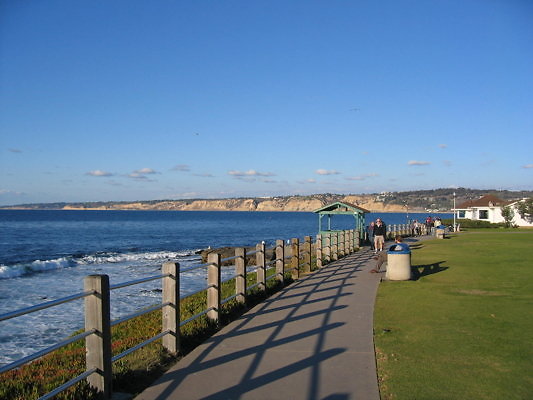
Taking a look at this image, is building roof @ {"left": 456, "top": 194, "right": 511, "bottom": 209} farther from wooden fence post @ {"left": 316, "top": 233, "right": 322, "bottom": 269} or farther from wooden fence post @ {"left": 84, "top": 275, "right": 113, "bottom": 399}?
wooden fence post @ {"left": 84, "top": 275, "right": 113, "bottom": 399}

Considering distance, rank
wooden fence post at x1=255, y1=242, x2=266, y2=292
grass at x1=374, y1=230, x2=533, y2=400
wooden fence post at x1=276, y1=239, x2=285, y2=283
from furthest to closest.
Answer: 1. wooden fence post at x1=276, y1=239, x2=285, y2=283
2. wooden fence post at x1=255, y1=242, x2=266, y2=292
3. grass at x1=374, y1=230, x2=533, y2=400

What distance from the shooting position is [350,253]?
76.7 ft

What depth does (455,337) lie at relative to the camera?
713 cm

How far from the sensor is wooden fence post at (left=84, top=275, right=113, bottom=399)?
192 inches

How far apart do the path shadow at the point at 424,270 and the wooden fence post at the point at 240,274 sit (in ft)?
20.0

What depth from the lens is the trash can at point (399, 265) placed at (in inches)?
524

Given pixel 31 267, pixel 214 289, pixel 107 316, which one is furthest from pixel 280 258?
pixel 31 267

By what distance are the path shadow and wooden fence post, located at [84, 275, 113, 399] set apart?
34.4 feet

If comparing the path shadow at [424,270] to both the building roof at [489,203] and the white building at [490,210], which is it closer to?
the white building at [490,210]

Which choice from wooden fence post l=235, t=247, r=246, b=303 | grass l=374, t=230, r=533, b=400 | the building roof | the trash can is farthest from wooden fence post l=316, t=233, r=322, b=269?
the building roof

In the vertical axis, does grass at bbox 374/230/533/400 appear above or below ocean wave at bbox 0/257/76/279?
above

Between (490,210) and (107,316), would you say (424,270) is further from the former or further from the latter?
(490,210)

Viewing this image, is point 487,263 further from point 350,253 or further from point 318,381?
point 318,381

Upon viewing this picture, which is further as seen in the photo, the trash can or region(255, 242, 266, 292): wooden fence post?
the trash can
